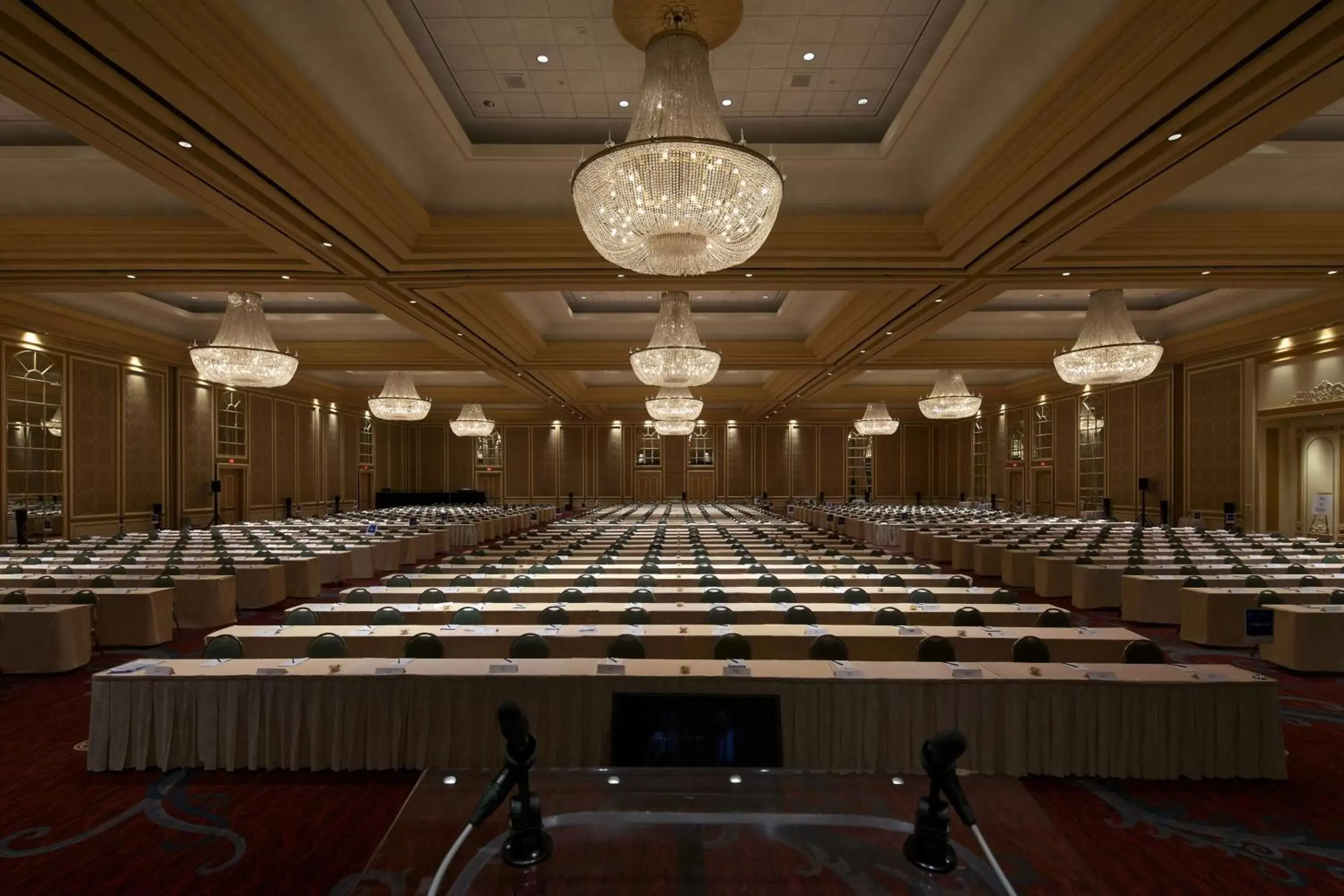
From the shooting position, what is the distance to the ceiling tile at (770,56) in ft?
20.3

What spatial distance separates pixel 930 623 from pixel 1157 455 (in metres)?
17.0

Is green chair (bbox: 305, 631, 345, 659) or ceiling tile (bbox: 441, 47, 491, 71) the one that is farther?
ceiling tile (bbox: 441, 47, 491, 71)

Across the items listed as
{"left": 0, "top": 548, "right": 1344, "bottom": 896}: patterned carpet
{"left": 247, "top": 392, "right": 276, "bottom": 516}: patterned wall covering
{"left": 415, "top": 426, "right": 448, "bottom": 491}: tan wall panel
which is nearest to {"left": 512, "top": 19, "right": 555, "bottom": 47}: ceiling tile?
{"left": 0, "top": 548, "right": 1344, "bottom": 896}: patterned carpet

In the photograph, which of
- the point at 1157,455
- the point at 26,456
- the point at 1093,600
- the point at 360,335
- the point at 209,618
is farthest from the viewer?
the point at 1157,455

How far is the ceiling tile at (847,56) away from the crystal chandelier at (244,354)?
31.4 ft

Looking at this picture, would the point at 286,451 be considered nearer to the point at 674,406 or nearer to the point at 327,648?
the point at 674,406

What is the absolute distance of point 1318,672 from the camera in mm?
7117

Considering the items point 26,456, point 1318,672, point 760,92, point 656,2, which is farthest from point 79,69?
point 26,456

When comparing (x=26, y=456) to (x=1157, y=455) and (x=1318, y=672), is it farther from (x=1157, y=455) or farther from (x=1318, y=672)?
(x=1157, y=455)

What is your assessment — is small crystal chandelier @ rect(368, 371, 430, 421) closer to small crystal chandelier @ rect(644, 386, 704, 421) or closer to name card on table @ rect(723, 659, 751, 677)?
small crystal chandelier @ rect(644, 386, 704, 421)

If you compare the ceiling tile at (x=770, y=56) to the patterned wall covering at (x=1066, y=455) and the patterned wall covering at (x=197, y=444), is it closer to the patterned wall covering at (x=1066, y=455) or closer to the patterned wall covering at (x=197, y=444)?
the patterned wall covering at (x=197, y=444)

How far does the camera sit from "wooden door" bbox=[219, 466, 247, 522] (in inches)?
827

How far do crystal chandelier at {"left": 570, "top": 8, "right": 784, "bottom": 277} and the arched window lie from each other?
15599 mm

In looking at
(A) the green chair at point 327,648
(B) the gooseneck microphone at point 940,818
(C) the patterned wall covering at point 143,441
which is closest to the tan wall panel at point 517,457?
(C) the patterned wall covering at point 143,441
